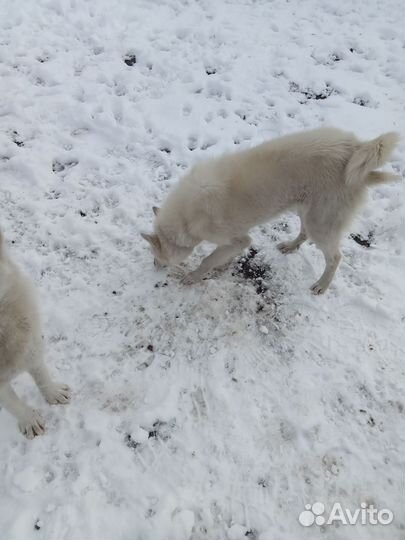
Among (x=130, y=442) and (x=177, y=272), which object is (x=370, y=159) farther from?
(x=130, y=442)

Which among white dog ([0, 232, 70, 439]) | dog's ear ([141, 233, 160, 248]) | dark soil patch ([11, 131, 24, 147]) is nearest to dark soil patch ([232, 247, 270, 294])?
dog's ear ([141, 233, 160, 248])

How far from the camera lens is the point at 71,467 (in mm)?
2652

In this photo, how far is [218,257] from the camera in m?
3.40

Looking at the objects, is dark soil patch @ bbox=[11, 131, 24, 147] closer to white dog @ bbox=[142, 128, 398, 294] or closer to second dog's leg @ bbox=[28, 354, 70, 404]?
white dog @ bbox=[142, 128, 398, 294]

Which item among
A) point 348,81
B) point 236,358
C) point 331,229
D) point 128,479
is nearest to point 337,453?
point 236,358

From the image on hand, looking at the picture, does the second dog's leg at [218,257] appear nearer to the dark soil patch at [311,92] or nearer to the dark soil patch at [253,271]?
the dark soil patch at [253,271]

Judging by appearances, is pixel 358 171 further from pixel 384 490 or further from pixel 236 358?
pixel 384 490

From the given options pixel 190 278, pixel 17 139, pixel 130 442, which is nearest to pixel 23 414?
pixel 130 442

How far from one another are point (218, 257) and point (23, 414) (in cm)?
174

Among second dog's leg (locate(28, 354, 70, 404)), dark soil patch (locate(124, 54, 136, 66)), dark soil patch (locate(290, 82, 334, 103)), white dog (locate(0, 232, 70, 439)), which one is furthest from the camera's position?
dark soil patch (locate(124, 54, 136, 66))

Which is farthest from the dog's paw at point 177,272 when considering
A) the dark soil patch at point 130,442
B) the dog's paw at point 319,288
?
the dark soil patch at point 130,442

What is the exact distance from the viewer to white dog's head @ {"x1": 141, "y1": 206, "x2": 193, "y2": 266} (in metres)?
3.25

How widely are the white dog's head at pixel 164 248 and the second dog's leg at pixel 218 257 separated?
0.16 meters

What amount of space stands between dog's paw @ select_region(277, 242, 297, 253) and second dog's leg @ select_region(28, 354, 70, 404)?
6.66ft
